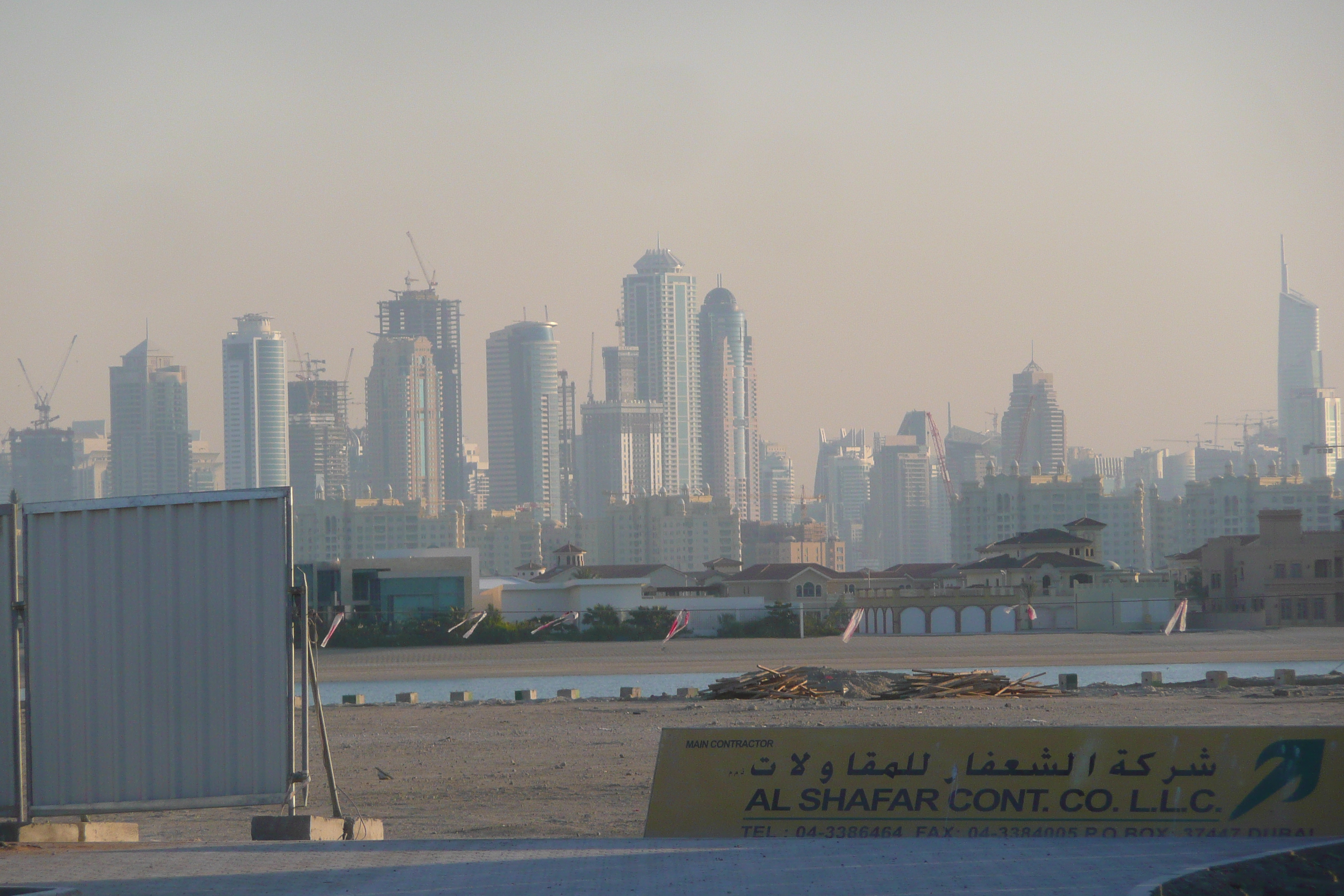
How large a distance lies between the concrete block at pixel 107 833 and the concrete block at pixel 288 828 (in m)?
1.08

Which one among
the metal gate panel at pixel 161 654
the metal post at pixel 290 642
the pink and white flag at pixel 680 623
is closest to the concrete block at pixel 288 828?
the metal post at pixel 290 642

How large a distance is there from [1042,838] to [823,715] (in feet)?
46.7

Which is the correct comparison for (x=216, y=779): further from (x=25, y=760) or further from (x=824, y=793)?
(x=824, y=793)

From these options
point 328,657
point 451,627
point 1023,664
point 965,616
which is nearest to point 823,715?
point 1023,664

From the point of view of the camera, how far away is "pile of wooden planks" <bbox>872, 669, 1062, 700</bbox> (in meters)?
28.8

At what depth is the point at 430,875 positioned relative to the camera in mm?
9773

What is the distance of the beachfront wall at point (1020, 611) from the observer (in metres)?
79.7

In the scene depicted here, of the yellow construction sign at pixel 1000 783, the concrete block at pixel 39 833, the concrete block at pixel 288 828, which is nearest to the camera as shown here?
the concrete block at pixel 39 833

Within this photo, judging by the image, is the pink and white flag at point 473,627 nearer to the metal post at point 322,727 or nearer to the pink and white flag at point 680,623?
the pink and white flag at point 680,623

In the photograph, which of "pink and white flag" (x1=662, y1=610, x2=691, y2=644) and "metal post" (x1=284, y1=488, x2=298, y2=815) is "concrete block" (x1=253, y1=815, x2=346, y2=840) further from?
"pink and white flag" (x1=662, y1=610, x2=691, y2=644)

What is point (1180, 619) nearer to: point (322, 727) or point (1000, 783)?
point (1000, 783)

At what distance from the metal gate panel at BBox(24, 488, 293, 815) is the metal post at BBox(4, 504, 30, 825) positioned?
89mm

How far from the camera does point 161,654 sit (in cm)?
1080

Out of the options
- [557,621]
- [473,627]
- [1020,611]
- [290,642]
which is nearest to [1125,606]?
[1020,611]
